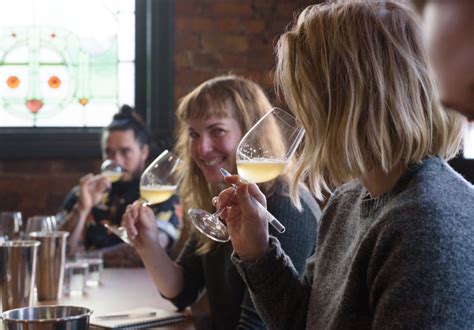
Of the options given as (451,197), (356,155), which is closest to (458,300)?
(451,197)

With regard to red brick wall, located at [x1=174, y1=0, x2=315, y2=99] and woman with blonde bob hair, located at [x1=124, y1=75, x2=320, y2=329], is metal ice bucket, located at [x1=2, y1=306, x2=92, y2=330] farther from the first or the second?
red brick wall, located at [x1=174, y1=0, x2=315, y2=99]

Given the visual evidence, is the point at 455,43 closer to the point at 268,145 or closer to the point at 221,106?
the point at 268,145

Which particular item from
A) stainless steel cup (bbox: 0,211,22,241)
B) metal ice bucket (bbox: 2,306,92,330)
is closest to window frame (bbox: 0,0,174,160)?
stainless steel cup (bbox: 0,211,22,241)

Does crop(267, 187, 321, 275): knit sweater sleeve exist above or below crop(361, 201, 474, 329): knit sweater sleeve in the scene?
below

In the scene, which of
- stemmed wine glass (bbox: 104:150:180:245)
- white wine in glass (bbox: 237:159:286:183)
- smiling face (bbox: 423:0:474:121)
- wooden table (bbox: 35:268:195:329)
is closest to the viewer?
smiling face (bbox: 423:0:474:121)

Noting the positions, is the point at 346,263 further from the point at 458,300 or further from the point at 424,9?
the point at 424,9

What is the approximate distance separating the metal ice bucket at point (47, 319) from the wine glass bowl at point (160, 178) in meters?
1.19

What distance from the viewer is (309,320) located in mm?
1387

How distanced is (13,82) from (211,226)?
279cm

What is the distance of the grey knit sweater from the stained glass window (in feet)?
9.97

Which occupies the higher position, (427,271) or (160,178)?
(427,271)

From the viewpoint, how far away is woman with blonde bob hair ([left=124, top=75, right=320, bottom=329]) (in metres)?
2.20

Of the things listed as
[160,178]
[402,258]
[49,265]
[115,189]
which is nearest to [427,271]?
[402,258]

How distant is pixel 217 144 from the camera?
2252mm
